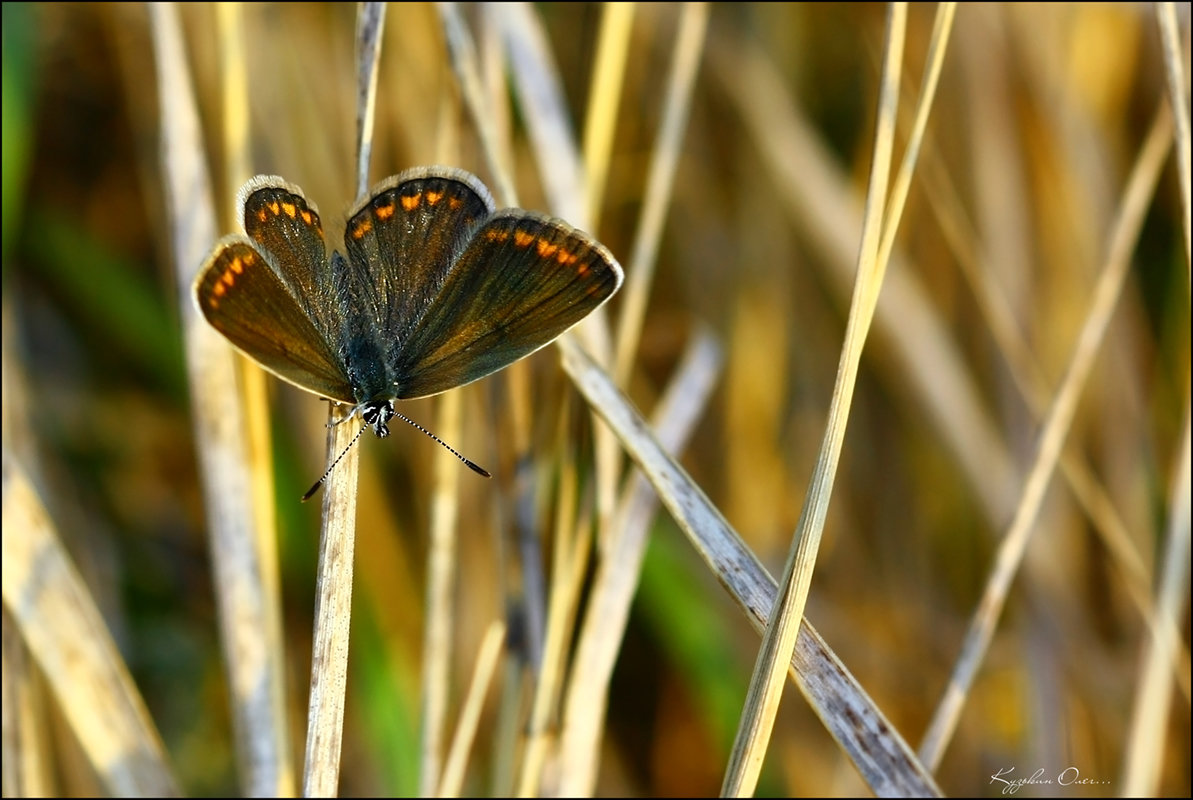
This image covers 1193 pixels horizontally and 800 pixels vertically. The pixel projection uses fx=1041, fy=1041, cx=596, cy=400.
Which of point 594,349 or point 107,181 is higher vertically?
point 107,181

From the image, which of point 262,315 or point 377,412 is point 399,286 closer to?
point 377,412

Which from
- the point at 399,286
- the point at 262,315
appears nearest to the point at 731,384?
the point at 399,286

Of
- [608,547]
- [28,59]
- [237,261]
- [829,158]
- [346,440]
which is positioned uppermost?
[28,59]

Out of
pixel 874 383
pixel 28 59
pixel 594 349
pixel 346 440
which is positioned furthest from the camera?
pixel 874 383

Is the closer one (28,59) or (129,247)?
(28,59)

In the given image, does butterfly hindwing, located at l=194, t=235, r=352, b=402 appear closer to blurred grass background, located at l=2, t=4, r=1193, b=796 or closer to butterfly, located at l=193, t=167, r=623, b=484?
butterfly, located at l=193, t=167, r=623, b=484

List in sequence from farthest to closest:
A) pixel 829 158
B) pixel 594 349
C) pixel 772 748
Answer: pixel 829 158 < pixel 772 748 < pixel 594 349

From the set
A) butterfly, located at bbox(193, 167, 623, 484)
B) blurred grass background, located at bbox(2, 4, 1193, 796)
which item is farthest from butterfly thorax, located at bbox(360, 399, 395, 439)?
blurred grass background, located at bbox(2, 4, 1193, 796)

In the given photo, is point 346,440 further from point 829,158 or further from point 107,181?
point 107,181

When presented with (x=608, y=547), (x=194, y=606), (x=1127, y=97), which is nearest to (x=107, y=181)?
(x=194, y=606)
